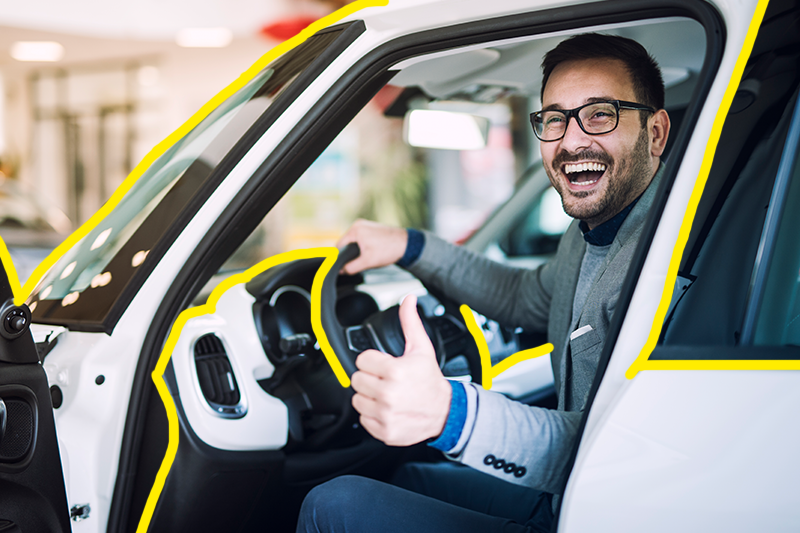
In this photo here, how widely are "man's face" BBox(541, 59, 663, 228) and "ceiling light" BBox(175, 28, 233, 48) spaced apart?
8.94m

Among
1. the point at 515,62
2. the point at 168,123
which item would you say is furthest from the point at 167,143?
the point at 168,123

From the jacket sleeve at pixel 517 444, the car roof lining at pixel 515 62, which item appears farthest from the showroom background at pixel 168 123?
the jacket sleeve at pixel 517 444

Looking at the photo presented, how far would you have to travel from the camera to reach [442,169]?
9.16 metres

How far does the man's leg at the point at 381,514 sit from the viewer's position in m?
1.22

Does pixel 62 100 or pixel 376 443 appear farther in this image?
pixel 62 100

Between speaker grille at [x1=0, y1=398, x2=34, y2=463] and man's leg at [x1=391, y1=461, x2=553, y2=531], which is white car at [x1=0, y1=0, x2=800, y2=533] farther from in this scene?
man's leg at [x1=391, y1=461, x2=553, y2=531]

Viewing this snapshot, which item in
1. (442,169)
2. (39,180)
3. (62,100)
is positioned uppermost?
(62,100)

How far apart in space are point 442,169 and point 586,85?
7.87 metres

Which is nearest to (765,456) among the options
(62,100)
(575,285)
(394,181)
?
(575,285)

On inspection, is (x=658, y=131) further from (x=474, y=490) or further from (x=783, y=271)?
(x=474, y=490)

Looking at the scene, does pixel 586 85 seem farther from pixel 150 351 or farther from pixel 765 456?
pixel 150 351

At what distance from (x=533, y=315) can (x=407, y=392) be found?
1054 mm

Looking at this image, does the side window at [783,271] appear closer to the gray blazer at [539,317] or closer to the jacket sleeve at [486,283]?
the gray blazer at [539,317]

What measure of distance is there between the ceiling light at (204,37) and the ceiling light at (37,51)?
2176 millimetres
